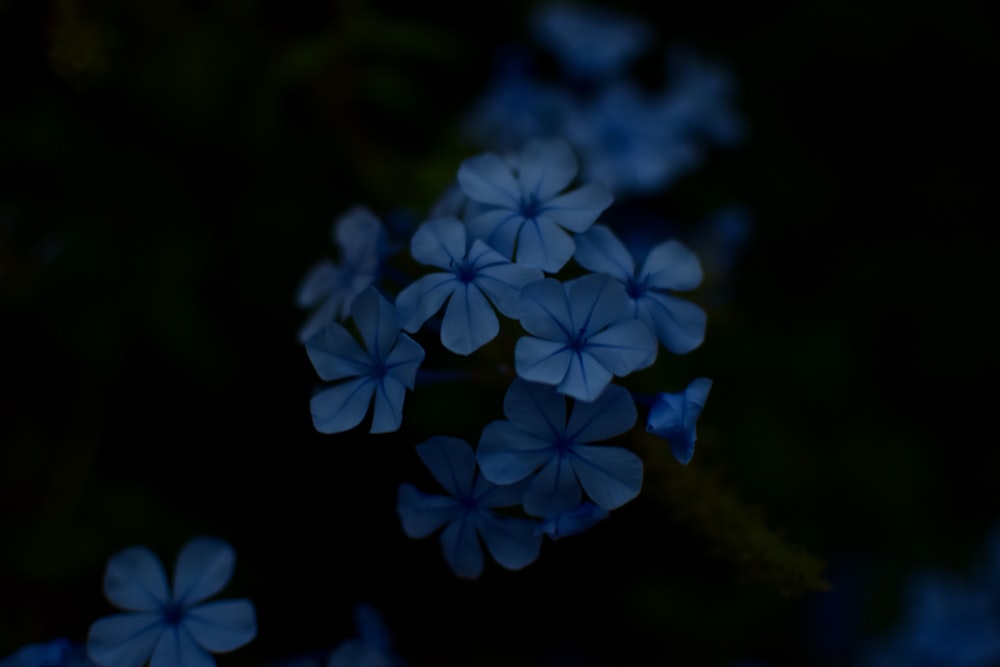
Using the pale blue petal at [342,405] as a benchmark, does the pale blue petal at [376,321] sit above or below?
above

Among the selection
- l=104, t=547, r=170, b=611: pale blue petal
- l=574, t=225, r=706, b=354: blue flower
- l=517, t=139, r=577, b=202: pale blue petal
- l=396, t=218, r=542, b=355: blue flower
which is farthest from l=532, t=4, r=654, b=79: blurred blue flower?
l=104, t=547, r=170, b=611: pale blue petal

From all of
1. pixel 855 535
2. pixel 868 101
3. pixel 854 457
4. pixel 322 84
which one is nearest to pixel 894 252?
pixel 868 101

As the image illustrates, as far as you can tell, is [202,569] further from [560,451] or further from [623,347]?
[623,347]

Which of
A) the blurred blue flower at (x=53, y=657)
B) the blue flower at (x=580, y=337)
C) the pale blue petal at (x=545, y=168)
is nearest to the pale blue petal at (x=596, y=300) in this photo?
the blue flower at (x=580, y=337)

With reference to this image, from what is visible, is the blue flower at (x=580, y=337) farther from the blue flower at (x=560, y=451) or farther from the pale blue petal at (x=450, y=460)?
the pale blue petal at (x=450, y=460)

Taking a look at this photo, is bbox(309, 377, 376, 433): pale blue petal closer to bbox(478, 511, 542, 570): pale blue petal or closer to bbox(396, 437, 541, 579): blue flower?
bbox(396, 437, 541, 579): blue flower

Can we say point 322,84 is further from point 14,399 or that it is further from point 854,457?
point 854,457

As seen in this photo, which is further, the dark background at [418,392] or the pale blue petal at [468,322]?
the dark background at [418,392]
